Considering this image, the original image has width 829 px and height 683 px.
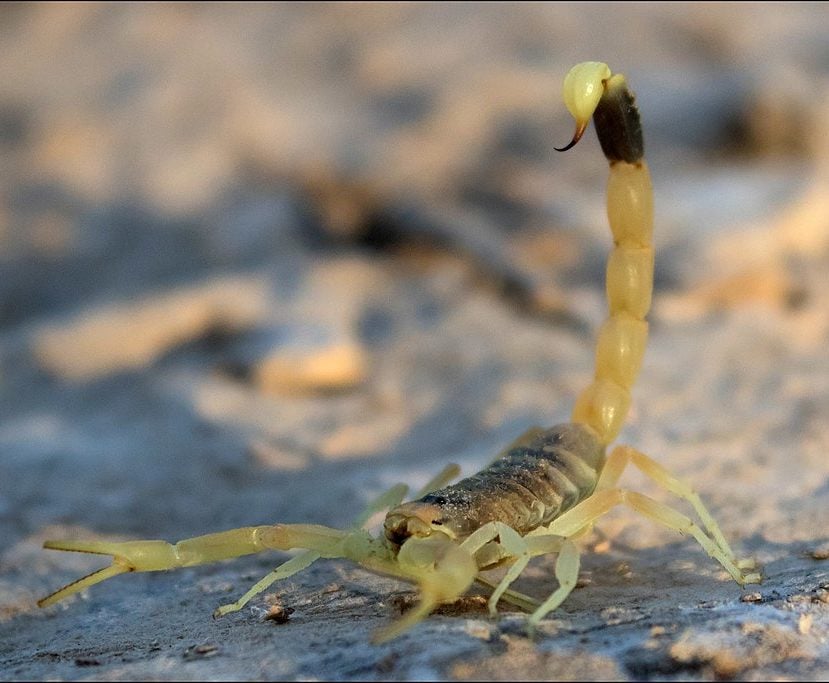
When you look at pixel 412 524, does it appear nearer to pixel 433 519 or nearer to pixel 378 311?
pixel 433 519

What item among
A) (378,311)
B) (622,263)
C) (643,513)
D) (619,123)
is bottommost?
(643,513)

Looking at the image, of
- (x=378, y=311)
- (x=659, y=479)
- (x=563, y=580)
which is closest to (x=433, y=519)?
(x=563, y=580)

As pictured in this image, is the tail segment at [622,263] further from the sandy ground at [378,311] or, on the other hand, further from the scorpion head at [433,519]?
the scorpion head at [433,519]

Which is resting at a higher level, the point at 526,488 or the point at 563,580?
the point at 526,488

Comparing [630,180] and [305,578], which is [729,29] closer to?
[630,180]

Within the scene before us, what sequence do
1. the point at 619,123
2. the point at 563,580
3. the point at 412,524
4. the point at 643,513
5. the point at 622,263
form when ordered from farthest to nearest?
1. the point at 622,263
2. the point at 619,123
3. the point at 643,513
4. the point at 412,524
5. the point at 563,580

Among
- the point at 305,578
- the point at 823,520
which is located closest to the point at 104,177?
the point at 305,578

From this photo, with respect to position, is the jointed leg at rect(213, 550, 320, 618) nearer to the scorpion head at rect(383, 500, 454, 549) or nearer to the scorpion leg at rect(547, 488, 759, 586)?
the scorpion head at rect(383, 500, 454, 549)
